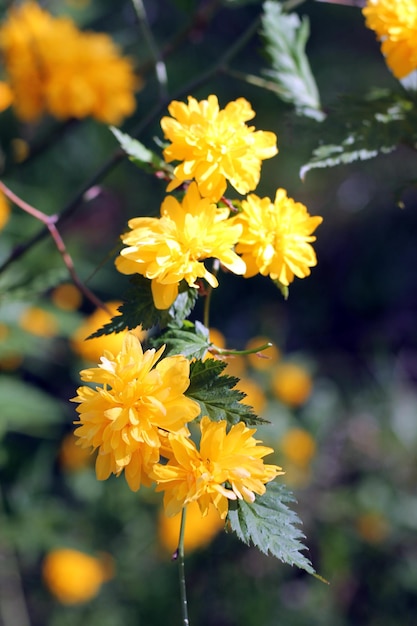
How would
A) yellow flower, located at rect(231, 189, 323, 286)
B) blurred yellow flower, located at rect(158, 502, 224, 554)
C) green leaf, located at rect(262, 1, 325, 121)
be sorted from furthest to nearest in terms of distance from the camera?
1. blurred yellow flower, located at rect(158, 502, 224, 554)
2. green leaf, located at rect(262, 1, 325, 121)
3. yellow flower, located at rect(231, 189, 323, 286)

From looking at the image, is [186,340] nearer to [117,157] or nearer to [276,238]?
[276,238]

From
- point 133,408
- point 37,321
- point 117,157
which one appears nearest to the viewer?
point 133,408

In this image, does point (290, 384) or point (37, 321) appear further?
point (290, 384)

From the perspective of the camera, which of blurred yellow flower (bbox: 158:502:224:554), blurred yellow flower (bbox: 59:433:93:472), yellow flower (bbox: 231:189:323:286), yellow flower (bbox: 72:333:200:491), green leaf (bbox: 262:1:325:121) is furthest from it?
blurred yellow flower (bbox: 59:433:93:472)

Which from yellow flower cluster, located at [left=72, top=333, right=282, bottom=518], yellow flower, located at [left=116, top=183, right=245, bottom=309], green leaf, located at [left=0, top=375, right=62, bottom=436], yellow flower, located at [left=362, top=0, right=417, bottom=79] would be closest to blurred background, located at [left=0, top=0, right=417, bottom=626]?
green leaf, located at [left=0, top=375, right=62, bottom=436]

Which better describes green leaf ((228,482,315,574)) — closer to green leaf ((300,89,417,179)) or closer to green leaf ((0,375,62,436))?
green leaf ((300,89,417,179))

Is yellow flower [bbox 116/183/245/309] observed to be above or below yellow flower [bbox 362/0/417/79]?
below

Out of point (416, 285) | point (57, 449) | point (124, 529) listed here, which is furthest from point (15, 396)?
point (416, 285)

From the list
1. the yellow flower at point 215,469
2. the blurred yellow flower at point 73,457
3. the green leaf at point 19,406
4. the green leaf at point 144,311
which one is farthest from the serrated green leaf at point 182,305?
the blurred yellow flower at point 73,457

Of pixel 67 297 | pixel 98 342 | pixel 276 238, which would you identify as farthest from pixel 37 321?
pixel 276 238
